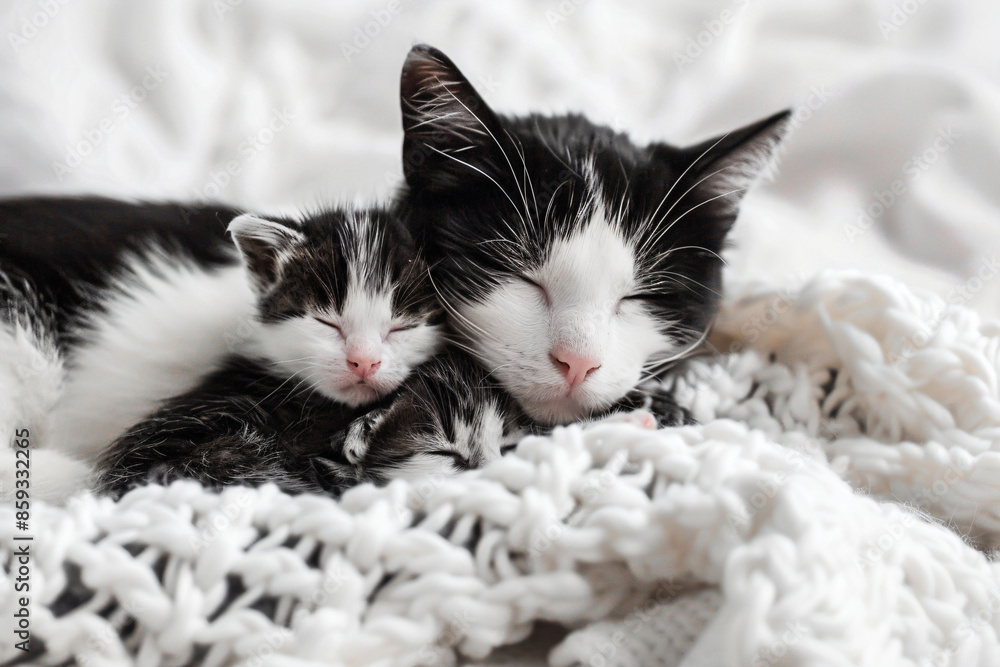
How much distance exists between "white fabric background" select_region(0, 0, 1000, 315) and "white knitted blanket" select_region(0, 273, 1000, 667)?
2.94 ft

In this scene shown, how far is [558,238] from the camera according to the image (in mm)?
955

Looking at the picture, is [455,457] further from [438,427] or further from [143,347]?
[143,347]

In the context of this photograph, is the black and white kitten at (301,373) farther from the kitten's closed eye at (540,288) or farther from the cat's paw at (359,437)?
the kitten's closed eye at (540,288)

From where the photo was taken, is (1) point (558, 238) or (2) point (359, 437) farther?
(1) point (558, 238)

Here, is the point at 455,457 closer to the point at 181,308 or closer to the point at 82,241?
the point at 181,308

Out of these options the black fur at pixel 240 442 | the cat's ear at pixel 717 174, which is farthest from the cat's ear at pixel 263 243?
the cat's ear at pixel 717 174

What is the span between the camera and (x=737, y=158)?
3.45 ft

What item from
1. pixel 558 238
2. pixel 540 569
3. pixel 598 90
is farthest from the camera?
pixel 598 90

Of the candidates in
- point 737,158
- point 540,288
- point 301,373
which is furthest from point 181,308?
point 737,158

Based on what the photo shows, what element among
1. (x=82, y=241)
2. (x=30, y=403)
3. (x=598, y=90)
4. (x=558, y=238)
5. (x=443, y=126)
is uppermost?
(x=598, y=90)

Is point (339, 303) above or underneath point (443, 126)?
underneath

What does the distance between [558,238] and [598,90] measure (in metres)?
1.00

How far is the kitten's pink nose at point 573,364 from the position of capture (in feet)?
2.88

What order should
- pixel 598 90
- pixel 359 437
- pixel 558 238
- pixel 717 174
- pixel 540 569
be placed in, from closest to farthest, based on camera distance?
1. pixel 540 569
2. pixel 359 437
3. pixel 558 238
4. pixel 717 174
5. pixel 598 90
